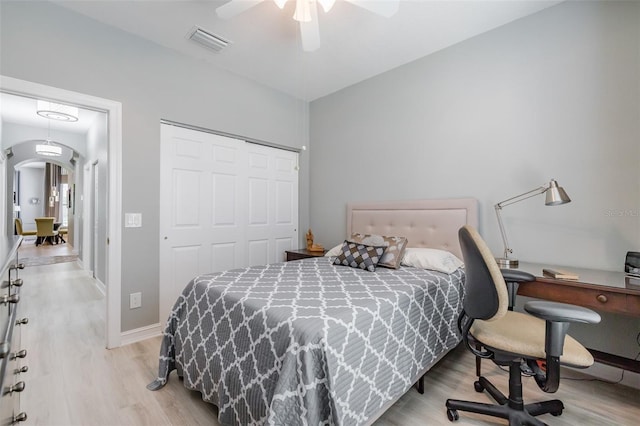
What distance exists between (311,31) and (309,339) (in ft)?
6.87

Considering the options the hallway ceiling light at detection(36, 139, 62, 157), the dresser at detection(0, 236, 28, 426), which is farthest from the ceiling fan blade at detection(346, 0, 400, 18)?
the hallway ceiling light at detection(36, 139, 62, 157)

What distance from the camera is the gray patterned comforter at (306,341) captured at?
1228mm

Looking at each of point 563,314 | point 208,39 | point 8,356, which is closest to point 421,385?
point 563,314

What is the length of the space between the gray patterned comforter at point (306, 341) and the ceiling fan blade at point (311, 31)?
5.96ft

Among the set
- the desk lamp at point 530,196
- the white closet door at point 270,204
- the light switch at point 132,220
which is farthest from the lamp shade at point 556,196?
the light switch at point 132,220

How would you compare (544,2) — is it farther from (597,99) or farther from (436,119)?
(436,119)

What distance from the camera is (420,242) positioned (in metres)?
2.96

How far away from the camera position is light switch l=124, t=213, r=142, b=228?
8.67 feet

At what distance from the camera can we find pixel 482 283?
145 centimetres

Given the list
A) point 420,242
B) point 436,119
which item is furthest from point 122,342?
point 436,119

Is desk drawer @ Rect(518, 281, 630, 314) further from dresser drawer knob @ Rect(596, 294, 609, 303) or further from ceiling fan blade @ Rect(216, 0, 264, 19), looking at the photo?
ceiling fan blade @ Rect(216, 0, 264, 19)

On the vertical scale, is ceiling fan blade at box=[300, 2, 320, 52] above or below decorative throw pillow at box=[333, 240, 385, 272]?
above

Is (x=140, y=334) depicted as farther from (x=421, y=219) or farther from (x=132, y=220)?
(x=421, y=219)

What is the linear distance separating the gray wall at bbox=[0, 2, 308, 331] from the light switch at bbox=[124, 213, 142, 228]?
4cm
